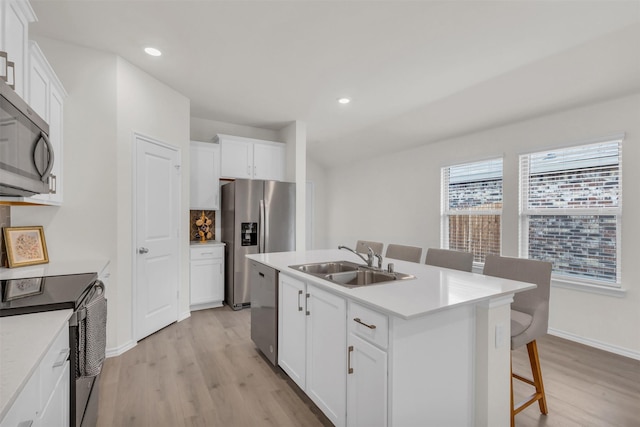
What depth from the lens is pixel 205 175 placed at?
4344 millimetres

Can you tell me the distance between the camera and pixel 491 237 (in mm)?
3994

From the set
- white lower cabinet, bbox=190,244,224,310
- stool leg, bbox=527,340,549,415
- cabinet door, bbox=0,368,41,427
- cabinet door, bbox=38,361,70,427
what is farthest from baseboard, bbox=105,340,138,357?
stool leg, bbox=527,340,549,415

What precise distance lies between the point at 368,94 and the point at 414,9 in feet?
4.97

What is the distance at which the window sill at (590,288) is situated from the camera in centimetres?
288

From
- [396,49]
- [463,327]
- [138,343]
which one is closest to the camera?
[463,327]

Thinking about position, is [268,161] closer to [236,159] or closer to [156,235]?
[236,159]

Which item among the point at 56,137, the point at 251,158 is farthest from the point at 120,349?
the point at 251,158

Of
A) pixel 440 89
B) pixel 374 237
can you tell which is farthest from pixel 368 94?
pixel 374 237

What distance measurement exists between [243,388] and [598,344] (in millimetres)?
3360

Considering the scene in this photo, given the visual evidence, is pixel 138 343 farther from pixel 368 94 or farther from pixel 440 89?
pixel 440 89

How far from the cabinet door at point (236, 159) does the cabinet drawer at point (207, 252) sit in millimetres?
1072

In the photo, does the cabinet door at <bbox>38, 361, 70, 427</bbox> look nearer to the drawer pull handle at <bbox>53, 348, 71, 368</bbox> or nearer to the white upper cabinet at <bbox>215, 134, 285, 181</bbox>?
the drawer pull handle at <bbox>53, 348, 71, 368</bbox>

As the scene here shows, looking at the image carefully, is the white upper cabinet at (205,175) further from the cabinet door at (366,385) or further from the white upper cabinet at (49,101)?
the cabinet door at (366,385)

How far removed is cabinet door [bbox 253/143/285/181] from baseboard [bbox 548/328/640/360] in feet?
13.2
